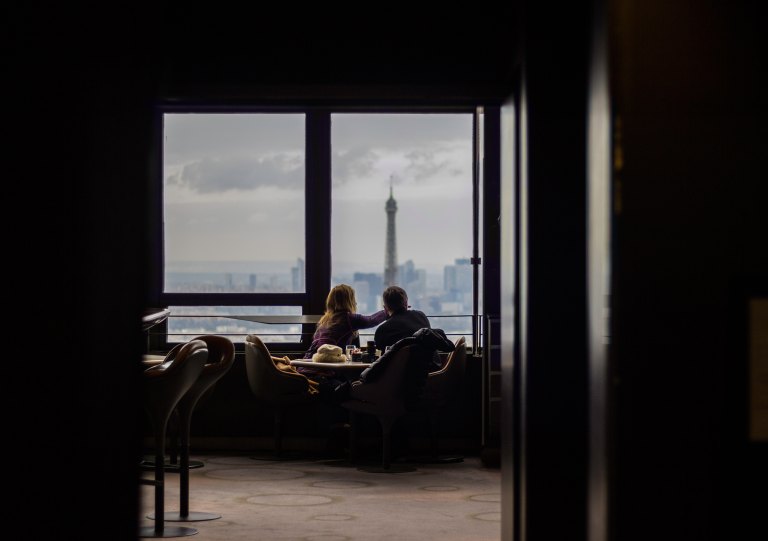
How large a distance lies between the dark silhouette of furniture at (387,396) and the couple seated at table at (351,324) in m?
0.46

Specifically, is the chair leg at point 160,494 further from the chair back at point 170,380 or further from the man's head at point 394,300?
the man's head at point 394,300

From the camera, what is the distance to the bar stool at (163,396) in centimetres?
537

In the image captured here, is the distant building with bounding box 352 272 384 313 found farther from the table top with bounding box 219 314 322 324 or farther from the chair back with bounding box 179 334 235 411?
the chair back with bounding box 179 334 235 411

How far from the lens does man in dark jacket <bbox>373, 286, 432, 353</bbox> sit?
27.4ft

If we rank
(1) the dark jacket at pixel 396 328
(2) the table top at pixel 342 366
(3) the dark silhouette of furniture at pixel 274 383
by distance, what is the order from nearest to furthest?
(2) the table top at pixel 342 366 < (3) the dark silhouette of furniture at pixel 274 383 < (1) the dark jacket at pixel 396 328

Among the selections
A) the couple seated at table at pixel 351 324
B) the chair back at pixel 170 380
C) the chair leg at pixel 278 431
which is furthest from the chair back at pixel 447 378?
the chair back at pixel 170 380

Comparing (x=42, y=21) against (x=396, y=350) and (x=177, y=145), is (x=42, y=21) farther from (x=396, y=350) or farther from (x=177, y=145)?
(x=177, y=145)

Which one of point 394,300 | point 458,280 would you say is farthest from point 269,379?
point 458,280

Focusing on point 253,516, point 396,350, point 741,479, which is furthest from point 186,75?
point 396,350

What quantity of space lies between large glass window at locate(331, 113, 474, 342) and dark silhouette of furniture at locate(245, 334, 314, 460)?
→ 5.11 ft

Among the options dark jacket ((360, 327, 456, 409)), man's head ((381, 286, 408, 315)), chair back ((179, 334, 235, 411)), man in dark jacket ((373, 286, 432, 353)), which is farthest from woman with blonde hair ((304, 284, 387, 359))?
chair back ((179, 334, 235, 411))

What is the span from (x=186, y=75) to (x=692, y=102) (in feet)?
→ 5.90

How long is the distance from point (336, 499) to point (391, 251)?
3916 mm

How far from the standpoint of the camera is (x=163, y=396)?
5.41 meters
